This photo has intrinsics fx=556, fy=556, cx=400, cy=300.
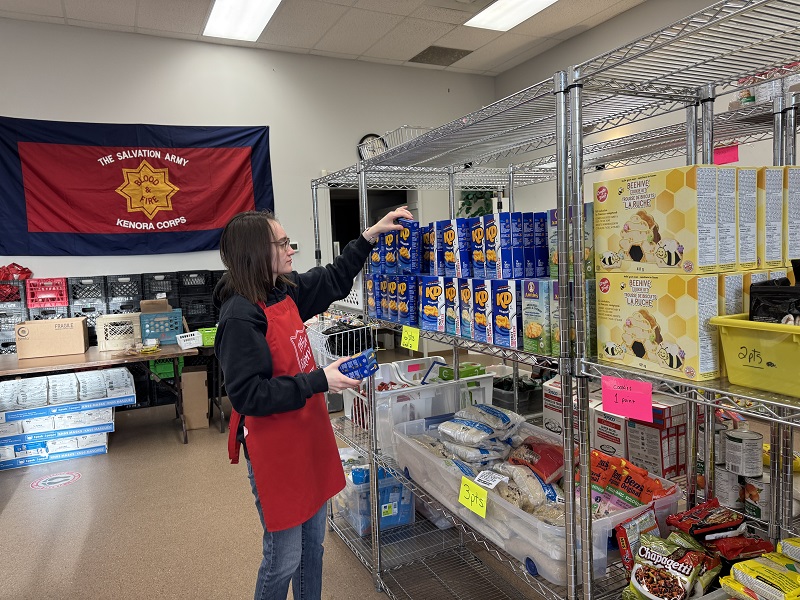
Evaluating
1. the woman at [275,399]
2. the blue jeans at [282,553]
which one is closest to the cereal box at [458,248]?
the woman at [275,399]

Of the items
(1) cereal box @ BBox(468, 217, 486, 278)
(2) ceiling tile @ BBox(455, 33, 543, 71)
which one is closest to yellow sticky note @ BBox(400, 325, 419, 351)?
(1) cereal box @ BBox(468, 217, 486, 278)

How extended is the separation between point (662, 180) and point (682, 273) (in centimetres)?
21

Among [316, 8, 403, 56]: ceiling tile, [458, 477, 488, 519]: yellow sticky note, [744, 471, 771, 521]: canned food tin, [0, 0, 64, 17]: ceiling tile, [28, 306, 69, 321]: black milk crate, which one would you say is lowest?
[744, 471, 771, 521]: canned food tin

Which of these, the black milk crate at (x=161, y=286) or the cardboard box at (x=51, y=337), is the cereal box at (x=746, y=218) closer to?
the cardboard box at (x=51, y=337)

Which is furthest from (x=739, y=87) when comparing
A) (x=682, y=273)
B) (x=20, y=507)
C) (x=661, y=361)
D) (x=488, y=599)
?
(x=20, y=507)

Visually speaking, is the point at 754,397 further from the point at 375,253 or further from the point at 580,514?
the point at 375,253

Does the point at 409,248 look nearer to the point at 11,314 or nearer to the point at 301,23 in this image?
the point at 301,23

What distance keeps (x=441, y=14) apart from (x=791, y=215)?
16.1 ft

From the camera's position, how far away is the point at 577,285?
4.25 feet

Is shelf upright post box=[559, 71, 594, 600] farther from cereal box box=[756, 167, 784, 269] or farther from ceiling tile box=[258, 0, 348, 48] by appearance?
ceiling tile box=[258, 0, 348, 48]

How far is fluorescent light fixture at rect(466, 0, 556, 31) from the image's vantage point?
5.38m

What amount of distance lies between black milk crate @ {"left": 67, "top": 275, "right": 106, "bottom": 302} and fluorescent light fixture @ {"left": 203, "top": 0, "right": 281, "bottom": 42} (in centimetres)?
270

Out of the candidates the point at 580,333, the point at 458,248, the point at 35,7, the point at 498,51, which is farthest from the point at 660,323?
the point at 498,51

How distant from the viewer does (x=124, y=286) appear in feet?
17.7
